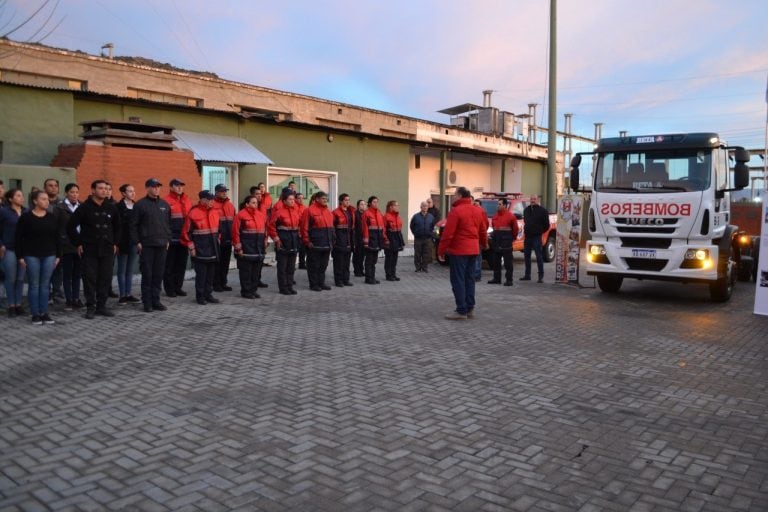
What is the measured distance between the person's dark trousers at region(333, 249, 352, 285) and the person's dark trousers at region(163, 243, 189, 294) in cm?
318

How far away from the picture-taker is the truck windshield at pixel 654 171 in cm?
1063

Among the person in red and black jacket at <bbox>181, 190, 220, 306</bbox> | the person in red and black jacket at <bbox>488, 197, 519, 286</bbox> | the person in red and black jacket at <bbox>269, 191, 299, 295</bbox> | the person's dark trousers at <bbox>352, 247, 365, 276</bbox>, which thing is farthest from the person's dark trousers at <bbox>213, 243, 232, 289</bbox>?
the person in red and black jacket at <bbox>488, 197, 519, 286</bbox>

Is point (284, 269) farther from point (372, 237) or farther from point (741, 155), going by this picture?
point (741, 155)

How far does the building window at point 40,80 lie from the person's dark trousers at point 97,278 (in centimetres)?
987

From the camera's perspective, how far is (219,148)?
54.6 ft

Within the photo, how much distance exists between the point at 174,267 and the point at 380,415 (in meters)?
7.32

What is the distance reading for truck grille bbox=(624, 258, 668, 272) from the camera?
10.8 m

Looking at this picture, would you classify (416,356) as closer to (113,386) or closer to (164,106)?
(113,386)

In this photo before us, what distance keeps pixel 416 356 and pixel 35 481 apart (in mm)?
4074

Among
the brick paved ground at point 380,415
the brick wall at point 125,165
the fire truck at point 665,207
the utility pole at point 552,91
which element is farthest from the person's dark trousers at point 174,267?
the utility pole at point 552,91

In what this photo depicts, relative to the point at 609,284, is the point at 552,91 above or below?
above

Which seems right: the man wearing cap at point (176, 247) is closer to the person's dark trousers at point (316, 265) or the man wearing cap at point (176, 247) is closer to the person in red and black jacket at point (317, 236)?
the person in red and black jacket at point (317, 236)

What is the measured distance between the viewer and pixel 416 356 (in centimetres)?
696

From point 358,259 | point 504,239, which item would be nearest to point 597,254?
point 504,239
